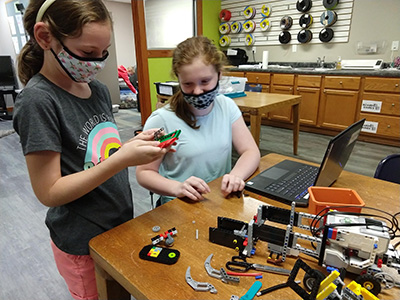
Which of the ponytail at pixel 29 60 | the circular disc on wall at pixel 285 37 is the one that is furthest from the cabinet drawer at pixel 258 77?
the ponytail at pixel 29 60

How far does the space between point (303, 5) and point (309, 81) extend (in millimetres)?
1402

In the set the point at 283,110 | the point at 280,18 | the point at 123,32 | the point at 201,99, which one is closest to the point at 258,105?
the point at 201,99

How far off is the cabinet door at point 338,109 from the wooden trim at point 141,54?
9.20 ft

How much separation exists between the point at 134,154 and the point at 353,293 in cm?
55

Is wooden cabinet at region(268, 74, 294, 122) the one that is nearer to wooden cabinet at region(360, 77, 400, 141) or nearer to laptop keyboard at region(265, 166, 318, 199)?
wooden cabinet at region(360, 77, 400, 141)

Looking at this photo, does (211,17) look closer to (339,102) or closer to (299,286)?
(339,102)

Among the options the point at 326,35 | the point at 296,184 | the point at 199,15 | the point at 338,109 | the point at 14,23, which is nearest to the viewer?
the point at 296,184

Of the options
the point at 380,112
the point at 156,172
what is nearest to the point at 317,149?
the point at 380,112

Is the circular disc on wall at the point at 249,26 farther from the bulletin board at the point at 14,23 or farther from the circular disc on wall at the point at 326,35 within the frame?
the bulletin board at the point at 14,23

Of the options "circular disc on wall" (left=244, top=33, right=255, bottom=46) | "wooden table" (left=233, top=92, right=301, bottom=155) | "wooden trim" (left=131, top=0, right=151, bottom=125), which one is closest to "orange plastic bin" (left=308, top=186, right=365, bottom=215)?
"wooden table" (left=233, top=92, right=301, bottom=155)

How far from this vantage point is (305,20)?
4.73 m

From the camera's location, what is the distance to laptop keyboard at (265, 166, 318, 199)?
0.96m

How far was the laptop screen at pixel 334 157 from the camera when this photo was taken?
0.82m

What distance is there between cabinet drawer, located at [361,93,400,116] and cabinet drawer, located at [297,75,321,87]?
72 cm
